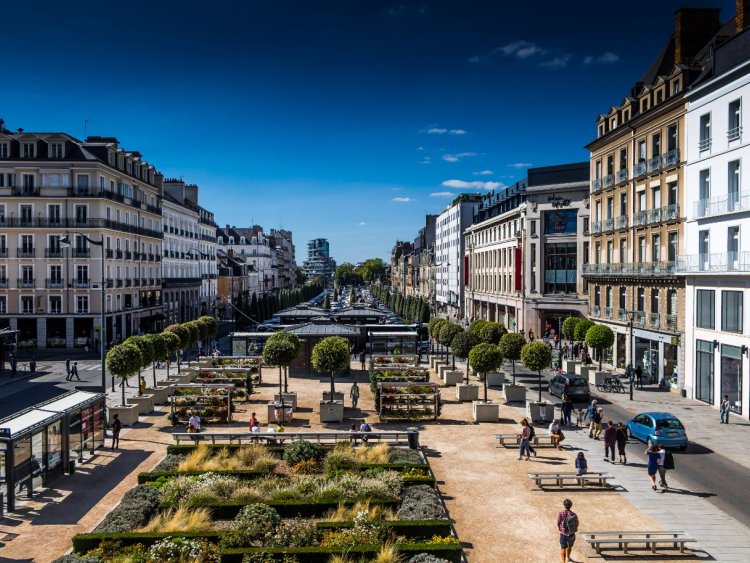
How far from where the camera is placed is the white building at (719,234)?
3042cm

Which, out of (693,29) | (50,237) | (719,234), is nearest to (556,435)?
(719,234)

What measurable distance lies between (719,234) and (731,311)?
435cm

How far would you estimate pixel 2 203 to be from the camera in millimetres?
56844

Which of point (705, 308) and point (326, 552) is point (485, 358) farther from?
point (326, 552)

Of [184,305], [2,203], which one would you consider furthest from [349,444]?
[184,305]

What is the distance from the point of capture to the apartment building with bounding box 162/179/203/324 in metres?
78.5

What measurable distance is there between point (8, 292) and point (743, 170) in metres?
60.0

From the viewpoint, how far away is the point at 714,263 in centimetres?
3272

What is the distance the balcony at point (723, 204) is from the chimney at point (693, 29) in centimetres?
1271

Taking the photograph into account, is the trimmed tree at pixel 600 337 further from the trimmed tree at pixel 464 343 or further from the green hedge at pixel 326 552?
the green hedge at pixel 326 552

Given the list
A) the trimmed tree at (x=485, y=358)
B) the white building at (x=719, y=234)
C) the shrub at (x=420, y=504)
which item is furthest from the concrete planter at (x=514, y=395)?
the shrub at (x=420, y=504)

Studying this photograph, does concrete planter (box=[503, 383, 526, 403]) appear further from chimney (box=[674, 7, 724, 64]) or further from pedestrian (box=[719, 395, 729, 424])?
chimney (box=[674, 7, 724, 64])

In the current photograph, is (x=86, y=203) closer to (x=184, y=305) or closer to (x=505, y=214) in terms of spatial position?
(x=184, y=305)

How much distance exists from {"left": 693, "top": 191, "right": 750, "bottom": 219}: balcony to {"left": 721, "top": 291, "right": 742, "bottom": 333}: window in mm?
4317
